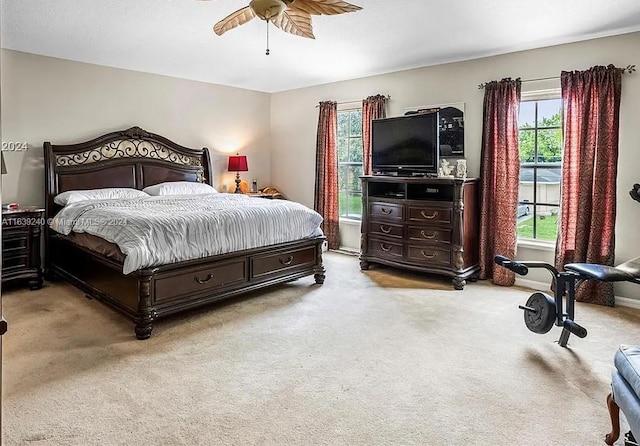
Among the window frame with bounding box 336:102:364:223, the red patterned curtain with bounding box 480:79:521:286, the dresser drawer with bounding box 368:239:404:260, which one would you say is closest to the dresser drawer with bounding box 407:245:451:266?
the dresser drawer with bounding box 368:239:404:260

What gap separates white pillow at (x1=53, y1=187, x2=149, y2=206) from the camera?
4902mm

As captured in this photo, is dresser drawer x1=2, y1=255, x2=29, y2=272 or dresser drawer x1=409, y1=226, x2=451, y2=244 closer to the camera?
dresser drawer x1=2, y1=255, x2=29, y2=272

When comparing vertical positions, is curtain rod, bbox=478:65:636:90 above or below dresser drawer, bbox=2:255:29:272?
above

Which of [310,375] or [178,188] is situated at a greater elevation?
[178,188]

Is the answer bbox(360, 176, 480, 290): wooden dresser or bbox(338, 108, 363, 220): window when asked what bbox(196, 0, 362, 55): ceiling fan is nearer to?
bbox(360, 176, 480, 290): wooden dresser

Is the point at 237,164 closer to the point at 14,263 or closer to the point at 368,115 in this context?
the point at 368,115

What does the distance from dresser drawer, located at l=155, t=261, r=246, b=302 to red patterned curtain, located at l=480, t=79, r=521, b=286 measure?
2.68 metres

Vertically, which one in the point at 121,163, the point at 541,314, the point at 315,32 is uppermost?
the point at 315,32

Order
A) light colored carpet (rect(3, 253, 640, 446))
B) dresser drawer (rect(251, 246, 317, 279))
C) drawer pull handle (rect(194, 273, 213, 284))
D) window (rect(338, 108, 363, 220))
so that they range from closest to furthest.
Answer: light colored carpet (rect(3, 253, 640, 446)), drawer pull handle (rect(194, 273, 213, 284)), dresser drawer (rect(251, 246, 317, 279)), window (rect(338, 108, 363, 220))

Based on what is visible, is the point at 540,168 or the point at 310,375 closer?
the point at 310,375

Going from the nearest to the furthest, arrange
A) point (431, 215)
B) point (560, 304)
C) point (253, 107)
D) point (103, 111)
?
1. point (560, 304)
2. point (431, 215)
3. point (103, 111)
4. point (253, 107)

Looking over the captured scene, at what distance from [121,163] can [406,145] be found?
11.3ft

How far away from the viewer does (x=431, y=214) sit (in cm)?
492

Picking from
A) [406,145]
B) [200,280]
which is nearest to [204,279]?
[200,280]
